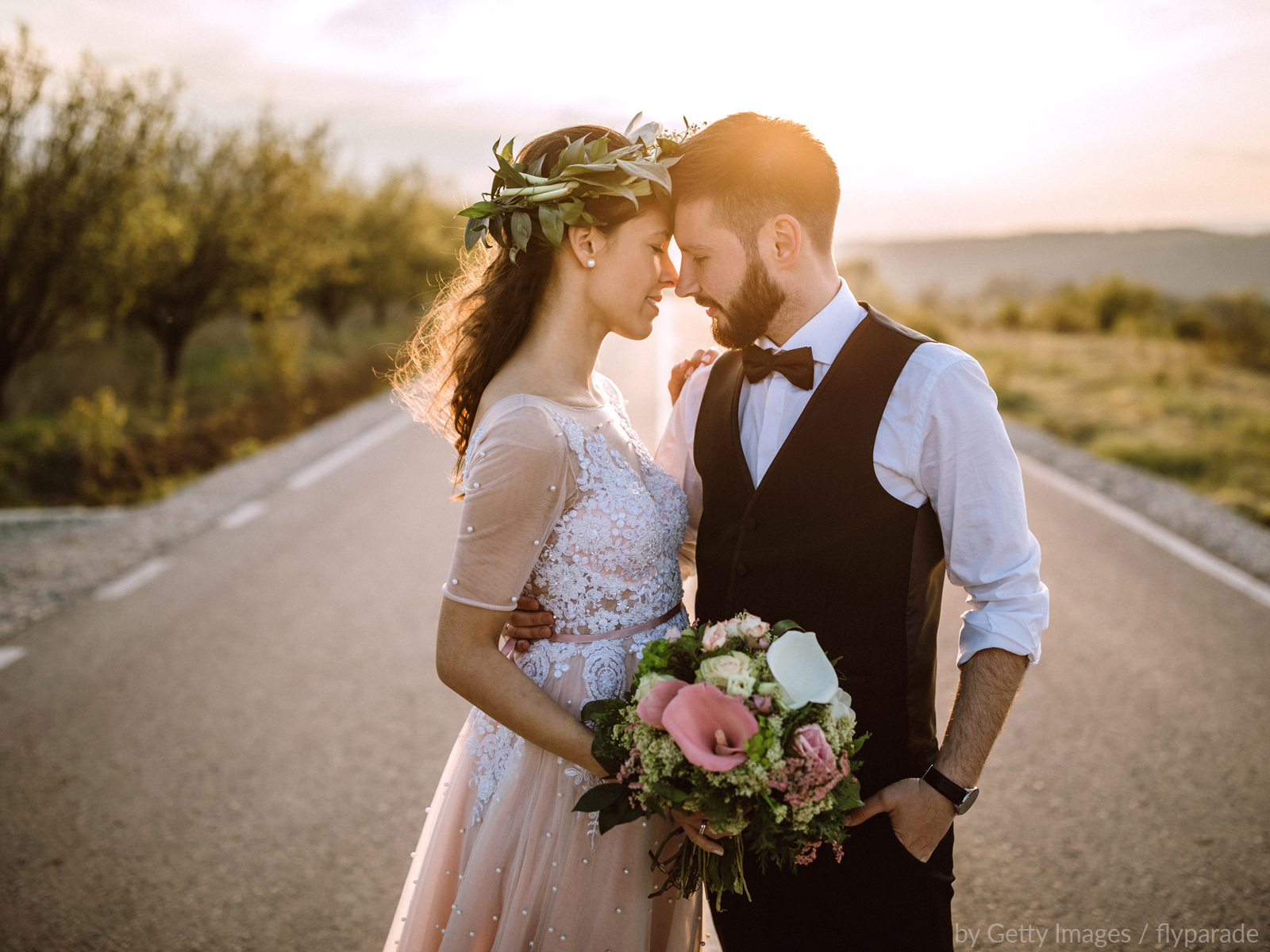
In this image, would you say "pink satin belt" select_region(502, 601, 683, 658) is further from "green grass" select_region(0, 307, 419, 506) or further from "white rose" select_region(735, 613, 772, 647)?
"green grass" select_region(0, 307, 419, 506)

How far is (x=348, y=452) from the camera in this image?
407 inches

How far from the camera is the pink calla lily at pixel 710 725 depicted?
4.53 feet

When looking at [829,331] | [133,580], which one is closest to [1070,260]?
[133,580]

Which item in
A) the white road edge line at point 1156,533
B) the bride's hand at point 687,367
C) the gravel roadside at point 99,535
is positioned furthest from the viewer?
the white road edge line at point 1156,533

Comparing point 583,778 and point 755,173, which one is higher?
point 755,173

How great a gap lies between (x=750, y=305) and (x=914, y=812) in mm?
1200

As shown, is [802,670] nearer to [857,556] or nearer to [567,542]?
[857,556]

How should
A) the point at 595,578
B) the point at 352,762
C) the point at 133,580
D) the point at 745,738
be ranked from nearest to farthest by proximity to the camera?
1. the point at 745,738
2. the point at 595,578
3. the point at 352,762
4. the point at 133,580

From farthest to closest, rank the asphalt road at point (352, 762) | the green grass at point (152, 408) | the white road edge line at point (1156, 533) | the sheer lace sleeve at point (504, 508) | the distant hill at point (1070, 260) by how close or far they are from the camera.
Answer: the distant hill at point (1070, 260) < the green grass at point (152, 408) < the white road edge line at point (1156, 533) < the asphalt road at point (352, 762) < the sheer lace sleeve at point (504, 508)

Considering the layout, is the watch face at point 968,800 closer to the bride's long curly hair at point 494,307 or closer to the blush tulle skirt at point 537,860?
the blush tulle skirt at point 537,860

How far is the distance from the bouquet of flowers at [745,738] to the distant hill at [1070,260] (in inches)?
1197

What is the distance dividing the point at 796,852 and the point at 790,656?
0.38m

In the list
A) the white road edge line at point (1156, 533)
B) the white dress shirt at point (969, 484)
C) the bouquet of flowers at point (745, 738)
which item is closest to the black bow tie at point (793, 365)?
the white dress shirt at point (969, 484)

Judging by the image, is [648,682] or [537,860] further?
[537,860]
